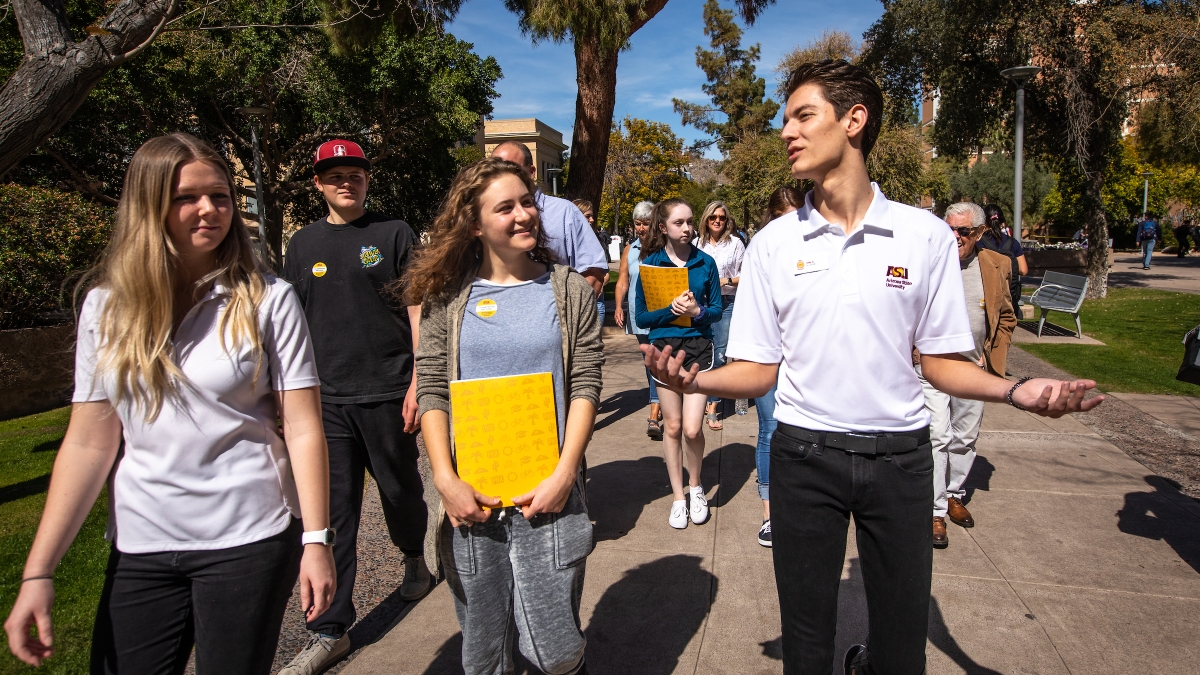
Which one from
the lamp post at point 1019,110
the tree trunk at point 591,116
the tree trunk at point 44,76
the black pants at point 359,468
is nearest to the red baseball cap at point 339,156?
the black pants at point 359,468

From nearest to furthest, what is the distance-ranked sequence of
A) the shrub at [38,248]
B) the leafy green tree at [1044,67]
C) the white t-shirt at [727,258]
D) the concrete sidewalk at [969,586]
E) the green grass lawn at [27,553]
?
the concrete sidewalk at [969,586] → the green grass lawn at [27,553] → the white t-shirt at [727,258] → the shrub at [38,248] → the leafy green tree at [1044,67]

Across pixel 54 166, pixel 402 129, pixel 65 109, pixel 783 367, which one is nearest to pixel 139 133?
pixel 54 166

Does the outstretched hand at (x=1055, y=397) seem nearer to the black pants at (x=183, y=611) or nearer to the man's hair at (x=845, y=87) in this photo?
the man's hair at (x=845, y=87)

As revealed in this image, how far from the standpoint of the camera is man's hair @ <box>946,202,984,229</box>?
4539 mm

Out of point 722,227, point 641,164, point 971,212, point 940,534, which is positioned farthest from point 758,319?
point 641,164

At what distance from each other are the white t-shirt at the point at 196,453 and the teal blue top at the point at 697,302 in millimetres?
2784

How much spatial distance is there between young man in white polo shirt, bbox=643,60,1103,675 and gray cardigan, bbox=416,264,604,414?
35 centimetres

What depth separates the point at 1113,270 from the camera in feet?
84.5

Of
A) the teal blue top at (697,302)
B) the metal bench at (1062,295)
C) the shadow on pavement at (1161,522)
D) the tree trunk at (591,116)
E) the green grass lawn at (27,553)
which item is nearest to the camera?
the green grass lawn at (27,553)

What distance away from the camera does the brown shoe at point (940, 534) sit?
13.0 ft

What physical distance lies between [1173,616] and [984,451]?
Result: 2.63 m

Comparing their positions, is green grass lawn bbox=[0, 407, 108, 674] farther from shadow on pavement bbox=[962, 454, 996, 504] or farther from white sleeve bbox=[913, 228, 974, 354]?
shadow on pavement bbox=[962, 454, 996, 504]

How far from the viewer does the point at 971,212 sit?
4594 millimetres

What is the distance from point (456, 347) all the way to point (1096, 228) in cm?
1849
